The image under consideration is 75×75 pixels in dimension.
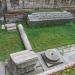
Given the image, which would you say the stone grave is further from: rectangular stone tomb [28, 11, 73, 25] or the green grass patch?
rectangular stone tomb [28, 11, 73, 25]

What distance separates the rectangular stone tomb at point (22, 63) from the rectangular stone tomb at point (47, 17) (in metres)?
2.80

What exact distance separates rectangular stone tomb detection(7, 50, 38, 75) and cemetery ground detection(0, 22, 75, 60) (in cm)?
97

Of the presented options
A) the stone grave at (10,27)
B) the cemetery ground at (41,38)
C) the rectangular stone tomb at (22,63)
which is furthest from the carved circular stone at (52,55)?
the stone grave at (10,27)

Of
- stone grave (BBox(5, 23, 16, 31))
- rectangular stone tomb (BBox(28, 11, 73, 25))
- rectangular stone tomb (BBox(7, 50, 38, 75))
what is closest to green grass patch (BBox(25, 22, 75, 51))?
rectangular stone tomb (BBox(28, 11, 73, 25))

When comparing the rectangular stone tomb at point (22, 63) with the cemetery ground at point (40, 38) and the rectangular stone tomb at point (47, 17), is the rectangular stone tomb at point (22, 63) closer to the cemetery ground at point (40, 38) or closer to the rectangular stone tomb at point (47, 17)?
the cemetery ground at point (40, 38)

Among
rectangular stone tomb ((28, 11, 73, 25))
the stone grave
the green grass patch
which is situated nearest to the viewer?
the green grass patch

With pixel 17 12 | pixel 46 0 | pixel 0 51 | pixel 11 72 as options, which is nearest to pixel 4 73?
pixel 11 72

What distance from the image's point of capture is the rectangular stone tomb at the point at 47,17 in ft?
28.0

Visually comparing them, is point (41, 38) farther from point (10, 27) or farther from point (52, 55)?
point (52, 55)

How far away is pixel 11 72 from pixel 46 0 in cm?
470

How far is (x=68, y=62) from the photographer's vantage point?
22.4 feet

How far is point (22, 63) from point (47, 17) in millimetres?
3662

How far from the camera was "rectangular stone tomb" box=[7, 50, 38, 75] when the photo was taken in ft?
18.8

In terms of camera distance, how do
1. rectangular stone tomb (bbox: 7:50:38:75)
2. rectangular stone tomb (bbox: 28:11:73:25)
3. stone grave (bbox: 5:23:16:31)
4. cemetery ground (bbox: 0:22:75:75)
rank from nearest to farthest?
rectangular stone tomb (bbox: 7:50:38:75) < cemetery ground (bbox: 0:22:75:75) < stone grave (bbox: 5:23:16:31) < rectangular stone tomb (bbox: 28:11:73:25)
